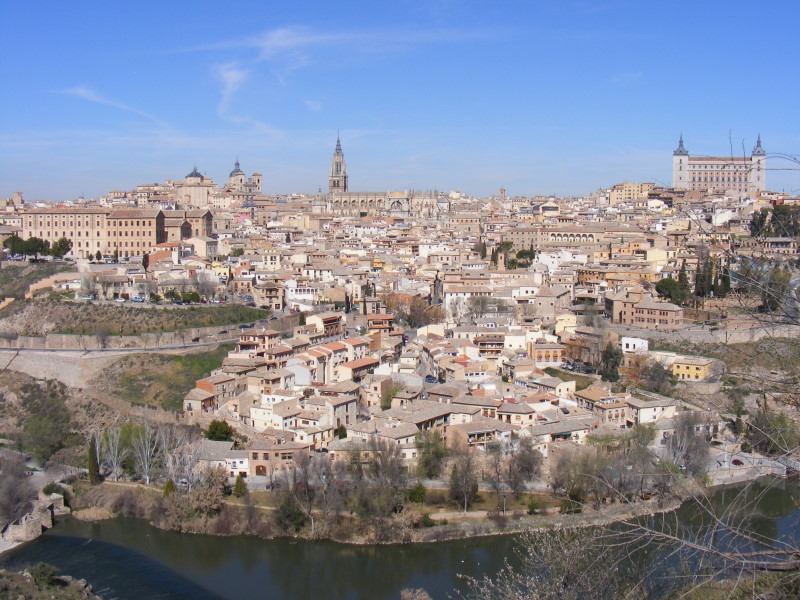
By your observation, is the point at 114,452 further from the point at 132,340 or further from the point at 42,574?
the point at 132,340

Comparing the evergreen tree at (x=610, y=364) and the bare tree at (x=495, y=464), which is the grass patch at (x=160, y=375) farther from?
the evergreen tree at (x=610, y=364)

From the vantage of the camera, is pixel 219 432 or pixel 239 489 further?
pixel 219 432

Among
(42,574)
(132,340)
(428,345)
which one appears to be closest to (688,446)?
(428,345)

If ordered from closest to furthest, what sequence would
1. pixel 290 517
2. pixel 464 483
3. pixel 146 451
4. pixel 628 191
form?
1. pixel 290 517
2. pixel 464 483
3. pixel 146 451
4. pixel 628 191

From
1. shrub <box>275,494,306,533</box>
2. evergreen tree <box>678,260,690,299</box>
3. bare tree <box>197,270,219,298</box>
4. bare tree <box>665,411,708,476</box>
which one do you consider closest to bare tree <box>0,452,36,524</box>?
shrub <box>275,494,306,533</box>

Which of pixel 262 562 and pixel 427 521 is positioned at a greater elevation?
pixel 427 521

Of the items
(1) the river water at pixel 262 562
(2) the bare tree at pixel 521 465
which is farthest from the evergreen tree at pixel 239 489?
(2) the bare tree at pixel 521 465
